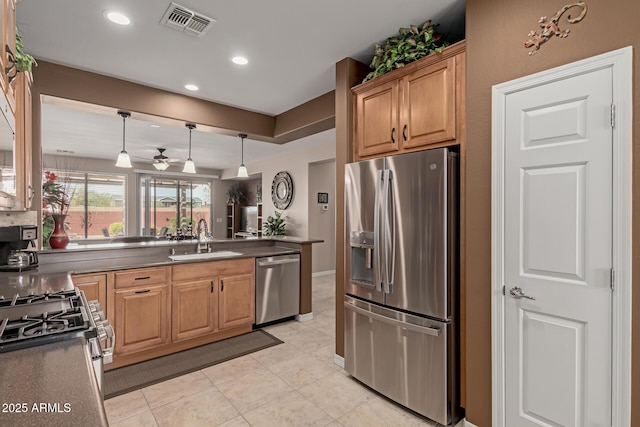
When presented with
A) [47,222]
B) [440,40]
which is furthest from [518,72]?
[47,222]

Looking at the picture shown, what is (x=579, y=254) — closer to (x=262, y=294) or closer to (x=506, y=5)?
(x=506, y=5)

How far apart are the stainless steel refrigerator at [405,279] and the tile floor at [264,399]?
180mm

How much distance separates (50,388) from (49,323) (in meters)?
0.57

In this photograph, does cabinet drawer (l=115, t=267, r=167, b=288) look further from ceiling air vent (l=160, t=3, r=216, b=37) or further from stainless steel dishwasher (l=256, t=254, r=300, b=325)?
ceiling air vent (l=160, t=3, r=216, b=37)

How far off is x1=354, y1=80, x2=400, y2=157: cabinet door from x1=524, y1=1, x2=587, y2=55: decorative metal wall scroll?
887 mm

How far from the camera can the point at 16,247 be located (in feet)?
8.44

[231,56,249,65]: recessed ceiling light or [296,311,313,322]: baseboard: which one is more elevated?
[231,56,249,65]: recessed ceiling light

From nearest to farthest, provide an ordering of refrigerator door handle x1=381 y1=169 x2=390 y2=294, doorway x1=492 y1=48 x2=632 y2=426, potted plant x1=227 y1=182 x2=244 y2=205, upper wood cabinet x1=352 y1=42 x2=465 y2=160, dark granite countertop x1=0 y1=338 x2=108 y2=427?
dark granite countertop x1=0 y1=338 x2=108 y2=427
doorway x1=492 y1=48 x2=632 y2=426
upper wood cabinet x1=352 y1=42 x2=465 y2=160
refrigerator door handle x1=381 y1=169 x2=390 y2=294
potted plant x1=227 y1=182 x2=244 y2=205

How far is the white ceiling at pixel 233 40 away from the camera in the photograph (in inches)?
82.3

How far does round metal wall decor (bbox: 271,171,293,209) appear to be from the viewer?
7.19 metres

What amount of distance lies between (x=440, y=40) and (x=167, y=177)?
27.3 ft

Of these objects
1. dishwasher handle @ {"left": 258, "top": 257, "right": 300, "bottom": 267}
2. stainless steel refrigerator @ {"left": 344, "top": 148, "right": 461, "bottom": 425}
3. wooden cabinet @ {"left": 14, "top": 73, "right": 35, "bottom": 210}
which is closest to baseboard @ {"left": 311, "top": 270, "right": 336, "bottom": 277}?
dishwasher handle @ {"left": 258, "top": 257, "right": 300, "bottom": 267}

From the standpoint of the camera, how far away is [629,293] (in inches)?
56.7

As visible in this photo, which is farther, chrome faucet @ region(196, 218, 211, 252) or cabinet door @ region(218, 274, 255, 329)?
chrome faucet @ region(196, 218, 211, 252)
